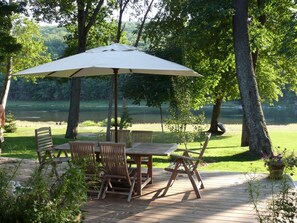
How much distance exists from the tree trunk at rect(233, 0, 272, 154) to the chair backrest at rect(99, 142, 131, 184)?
603 centimetres

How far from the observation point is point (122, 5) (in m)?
16.1

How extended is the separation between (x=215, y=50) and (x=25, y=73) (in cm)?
1061

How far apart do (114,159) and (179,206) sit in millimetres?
1078

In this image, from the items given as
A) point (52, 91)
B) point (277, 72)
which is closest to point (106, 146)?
point (277, 72)

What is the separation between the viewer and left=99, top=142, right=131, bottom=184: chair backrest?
5109 millimetres

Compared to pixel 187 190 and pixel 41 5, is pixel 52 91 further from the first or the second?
pixel 187 190

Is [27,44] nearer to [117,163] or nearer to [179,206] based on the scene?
[117,163]

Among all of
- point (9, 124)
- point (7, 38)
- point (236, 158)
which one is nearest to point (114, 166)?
point (236, 158)

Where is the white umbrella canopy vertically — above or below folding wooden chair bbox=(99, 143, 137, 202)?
above

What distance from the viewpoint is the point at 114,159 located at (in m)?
5.21

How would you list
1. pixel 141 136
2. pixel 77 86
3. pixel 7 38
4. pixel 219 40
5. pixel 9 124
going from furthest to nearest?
pixel 9 124
pixel 77 86
pixel 219 40
pixel 7 38
pixel 141 136

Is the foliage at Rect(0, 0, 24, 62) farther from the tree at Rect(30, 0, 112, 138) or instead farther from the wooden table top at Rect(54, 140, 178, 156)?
the wooden table top at Rect(54, 140, 178, 156)

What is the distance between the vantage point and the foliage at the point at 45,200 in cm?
299

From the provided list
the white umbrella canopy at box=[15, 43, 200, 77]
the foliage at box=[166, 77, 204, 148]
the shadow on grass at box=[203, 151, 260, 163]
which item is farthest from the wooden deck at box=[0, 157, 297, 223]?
the shadow on grass at box=[203, 151, 260, 163]
